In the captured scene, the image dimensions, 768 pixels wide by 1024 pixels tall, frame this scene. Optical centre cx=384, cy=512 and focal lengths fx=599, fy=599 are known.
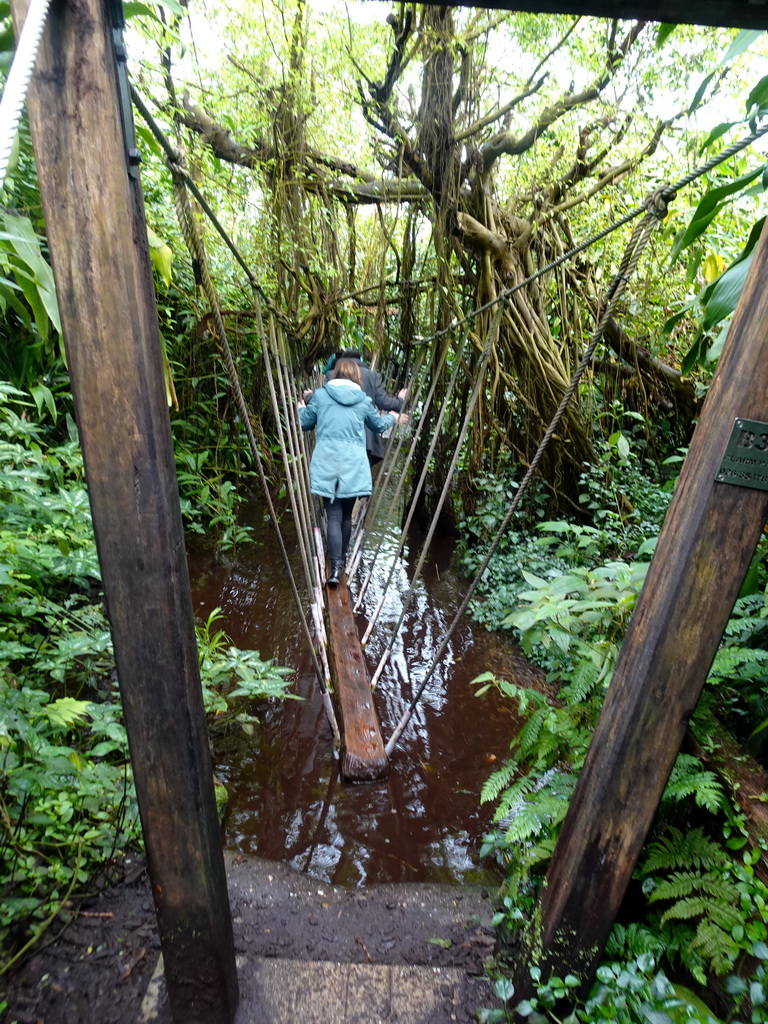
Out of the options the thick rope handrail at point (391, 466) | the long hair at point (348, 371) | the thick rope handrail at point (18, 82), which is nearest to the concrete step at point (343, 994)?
the thick rope handrail at point (18, 82)

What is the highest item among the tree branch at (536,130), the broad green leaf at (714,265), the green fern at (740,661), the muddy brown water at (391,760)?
the tree branch at (536,130)

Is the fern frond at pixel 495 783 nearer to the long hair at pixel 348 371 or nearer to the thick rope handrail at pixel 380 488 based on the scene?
the thick rope handrail at pixel 380 488

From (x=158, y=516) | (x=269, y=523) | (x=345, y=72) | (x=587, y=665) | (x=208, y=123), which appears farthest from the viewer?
(x=269, y=523)

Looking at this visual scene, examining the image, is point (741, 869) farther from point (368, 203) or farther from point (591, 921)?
point (368, 203)

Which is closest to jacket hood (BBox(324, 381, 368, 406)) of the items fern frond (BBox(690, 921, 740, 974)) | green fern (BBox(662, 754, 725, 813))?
green fern (BBox(662, 754, 725, 813))

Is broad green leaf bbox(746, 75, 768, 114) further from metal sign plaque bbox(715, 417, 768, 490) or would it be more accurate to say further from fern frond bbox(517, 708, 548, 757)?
fern frond bbox(517, 708, 548, 757)

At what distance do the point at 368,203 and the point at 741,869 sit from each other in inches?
139

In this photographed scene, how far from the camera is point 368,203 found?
346cm

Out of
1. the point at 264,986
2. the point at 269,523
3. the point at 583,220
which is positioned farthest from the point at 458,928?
the point at 583,220

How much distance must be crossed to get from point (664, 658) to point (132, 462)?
2.37 feet

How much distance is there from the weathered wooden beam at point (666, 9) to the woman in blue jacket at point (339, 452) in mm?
1771

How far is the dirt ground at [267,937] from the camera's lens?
0.97 metres

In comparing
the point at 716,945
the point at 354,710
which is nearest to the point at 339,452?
the point at 354,710

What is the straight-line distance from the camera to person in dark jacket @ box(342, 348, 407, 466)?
8.70 ft
